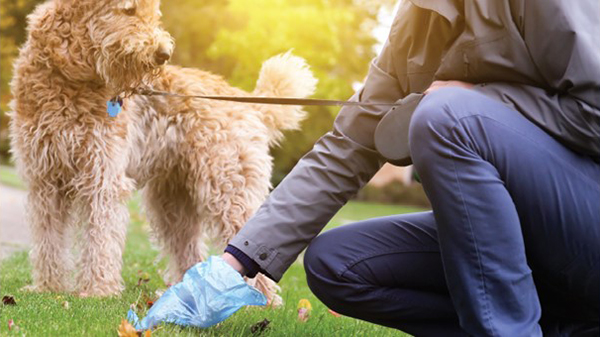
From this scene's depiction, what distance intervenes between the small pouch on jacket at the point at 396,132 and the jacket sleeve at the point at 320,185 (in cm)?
15

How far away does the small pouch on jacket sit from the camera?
106 inches

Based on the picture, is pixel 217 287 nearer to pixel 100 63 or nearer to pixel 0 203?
pixel 100 63

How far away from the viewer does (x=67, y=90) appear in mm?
3955

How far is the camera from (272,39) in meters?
17.8

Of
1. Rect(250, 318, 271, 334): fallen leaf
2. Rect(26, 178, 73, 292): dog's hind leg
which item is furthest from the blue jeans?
Rect(26, 178, 73, 292): dog's hind leg

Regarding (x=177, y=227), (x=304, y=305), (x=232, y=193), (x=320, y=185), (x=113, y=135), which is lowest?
(x=177, y=227)

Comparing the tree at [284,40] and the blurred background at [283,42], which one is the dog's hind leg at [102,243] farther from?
the blurred background at [283,42]

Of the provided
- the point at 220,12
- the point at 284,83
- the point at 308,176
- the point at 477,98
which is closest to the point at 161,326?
the point at 308,176

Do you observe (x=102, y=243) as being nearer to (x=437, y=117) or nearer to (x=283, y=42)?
(x=437, y=117)

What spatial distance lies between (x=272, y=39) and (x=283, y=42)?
0.96ft

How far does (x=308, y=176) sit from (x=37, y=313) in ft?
4.36

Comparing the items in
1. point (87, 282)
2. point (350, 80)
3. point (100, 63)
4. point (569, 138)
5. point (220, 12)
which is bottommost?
point (350, 80)

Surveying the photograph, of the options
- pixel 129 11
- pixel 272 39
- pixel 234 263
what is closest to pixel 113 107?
pixel 129 11

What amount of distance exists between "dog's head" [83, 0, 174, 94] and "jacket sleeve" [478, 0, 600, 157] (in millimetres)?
2077
